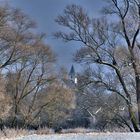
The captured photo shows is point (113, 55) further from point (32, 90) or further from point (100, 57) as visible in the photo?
point (32, 90)

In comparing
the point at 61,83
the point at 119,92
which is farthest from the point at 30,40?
the point at 119,92

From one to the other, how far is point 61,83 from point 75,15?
43.2ft

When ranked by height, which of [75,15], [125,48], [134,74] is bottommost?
[134,74]

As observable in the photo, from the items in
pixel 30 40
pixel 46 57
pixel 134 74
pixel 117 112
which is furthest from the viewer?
pixel 46 57

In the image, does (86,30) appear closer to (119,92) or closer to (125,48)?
(125,48)

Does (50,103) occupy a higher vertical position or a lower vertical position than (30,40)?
lower

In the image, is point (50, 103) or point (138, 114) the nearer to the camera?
point (138, 114)

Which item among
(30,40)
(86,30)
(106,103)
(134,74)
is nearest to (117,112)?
(106,103)

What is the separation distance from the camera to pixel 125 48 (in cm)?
2953

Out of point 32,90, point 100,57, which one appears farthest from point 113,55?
point 32,90

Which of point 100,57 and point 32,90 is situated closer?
point 100,57

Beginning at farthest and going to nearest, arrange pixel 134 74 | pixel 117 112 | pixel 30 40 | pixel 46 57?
1. pixel 46 57
2. pixel 30 40
3. pixel 117 112
4. pixel 134 74

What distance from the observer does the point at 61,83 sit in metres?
42.1

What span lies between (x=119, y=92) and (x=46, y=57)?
43.5ft
